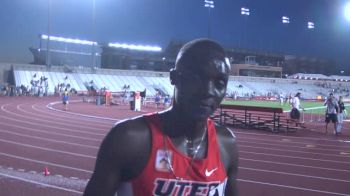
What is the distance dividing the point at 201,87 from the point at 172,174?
325mm

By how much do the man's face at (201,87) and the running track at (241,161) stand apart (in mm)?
4920

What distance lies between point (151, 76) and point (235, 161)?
168 feet

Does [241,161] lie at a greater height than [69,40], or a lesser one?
lesser

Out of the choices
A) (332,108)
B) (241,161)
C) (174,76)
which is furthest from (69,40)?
(174,76)

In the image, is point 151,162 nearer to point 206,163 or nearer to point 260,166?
point 206,163

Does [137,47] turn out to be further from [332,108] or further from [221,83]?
[221,83]

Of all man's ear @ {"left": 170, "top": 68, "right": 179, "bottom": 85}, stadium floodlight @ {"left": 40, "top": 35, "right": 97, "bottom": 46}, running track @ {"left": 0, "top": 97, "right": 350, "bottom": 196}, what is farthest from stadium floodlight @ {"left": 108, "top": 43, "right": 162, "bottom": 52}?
man's ear @ {"left": 170, "top": 68, "right": 179, "bottom": 85}

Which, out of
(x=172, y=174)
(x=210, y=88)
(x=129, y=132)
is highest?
(x=210, y=88)

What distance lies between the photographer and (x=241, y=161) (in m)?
10.1

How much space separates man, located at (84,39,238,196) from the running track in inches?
191

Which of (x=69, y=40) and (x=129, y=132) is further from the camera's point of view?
(x=69, y=40)

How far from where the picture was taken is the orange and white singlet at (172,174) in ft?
4.87

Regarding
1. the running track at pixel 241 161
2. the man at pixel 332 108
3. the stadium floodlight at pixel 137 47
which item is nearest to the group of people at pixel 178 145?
the running track at pixel 241 161

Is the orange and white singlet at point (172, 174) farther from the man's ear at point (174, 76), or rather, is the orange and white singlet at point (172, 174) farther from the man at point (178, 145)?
the man's ear at point (174, 76)
